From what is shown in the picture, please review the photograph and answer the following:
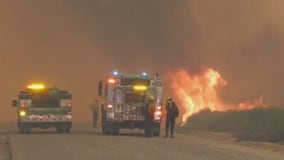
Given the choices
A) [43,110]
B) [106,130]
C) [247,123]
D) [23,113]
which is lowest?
[106,130]

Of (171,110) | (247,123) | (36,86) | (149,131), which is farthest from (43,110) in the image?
(247,123)

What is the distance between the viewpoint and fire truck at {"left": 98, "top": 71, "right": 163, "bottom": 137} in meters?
39.0

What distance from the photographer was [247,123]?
45.9m

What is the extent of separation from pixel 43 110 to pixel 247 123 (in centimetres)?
1260

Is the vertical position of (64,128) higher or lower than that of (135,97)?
lower

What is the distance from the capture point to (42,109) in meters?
42.3

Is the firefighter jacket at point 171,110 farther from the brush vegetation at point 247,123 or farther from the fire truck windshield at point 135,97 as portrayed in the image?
the brush vegetation at point 247,123

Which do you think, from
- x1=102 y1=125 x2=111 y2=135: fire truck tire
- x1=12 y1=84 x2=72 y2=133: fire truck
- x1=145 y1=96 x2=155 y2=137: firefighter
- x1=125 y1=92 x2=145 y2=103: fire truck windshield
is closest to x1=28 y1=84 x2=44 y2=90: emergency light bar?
x1=12 y1=84 x2=72 y2=133: fire truck

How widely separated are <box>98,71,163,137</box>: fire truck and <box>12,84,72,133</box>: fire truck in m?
3.88

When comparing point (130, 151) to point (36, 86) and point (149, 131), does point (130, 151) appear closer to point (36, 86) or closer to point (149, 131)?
point (149, 131)

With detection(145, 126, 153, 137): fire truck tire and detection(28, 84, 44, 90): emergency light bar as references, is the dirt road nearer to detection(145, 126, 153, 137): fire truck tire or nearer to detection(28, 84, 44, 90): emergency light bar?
detection(145, 126, 153, 137): fire truck tire

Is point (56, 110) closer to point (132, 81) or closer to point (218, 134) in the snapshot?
point (132, 81)

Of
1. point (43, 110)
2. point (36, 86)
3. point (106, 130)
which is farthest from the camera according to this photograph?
point (36, 86)

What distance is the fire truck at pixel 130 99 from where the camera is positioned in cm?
3903
